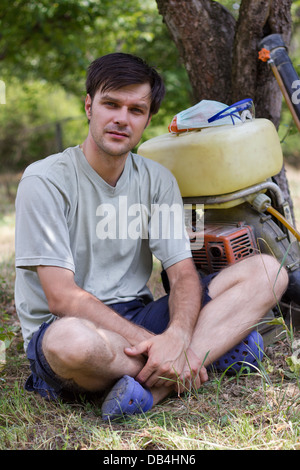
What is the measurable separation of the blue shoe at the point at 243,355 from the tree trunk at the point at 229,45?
128 cm

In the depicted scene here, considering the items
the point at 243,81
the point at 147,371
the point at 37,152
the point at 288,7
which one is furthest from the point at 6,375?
the point at 37,152

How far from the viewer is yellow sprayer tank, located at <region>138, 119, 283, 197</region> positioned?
8.36 ft

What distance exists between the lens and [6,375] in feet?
8.48

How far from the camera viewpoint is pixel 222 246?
8.53 feet

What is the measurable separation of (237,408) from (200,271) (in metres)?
0.86

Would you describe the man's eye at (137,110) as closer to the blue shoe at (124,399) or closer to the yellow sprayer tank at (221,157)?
the yellow sprayer tank at (221,157)

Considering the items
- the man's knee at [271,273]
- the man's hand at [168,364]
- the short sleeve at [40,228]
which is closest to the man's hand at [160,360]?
the man's hand at [168,364]

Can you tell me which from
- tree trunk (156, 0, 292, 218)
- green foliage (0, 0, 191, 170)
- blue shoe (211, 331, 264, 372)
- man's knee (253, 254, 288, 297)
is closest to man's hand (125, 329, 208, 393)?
blue shoe (211, 331, 264, 372)

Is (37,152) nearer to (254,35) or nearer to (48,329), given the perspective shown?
(254,35)

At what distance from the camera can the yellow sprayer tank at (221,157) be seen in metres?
2.55

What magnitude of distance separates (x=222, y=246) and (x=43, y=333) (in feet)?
3.23

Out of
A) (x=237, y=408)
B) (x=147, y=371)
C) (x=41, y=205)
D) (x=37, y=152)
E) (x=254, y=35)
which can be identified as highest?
(x=254, y=35)

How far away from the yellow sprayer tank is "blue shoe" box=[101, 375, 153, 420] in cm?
107
